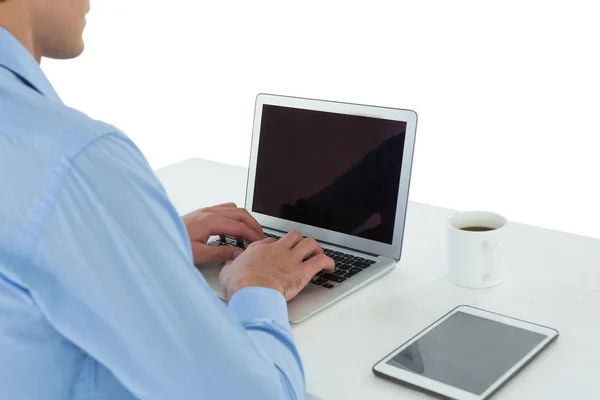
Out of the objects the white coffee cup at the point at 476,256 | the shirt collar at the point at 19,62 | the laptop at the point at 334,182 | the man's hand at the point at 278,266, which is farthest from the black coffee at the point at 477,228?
the shirt collar at the point at 19,62

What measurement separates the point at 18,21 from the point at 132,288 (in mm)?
318

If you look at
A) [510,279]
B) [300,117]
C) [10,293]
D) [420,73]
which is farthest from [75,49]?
[420,73]

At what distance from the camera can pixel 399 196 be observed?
4.58 ft

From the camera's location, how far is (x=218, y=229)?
1452 millimetres

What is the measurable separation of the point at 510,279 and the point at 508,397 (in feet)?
1.20

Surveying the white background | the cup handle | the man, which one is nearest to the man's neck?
the man

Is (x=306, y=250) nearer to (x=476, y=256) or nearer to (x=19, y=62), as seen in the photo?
(x=476, y=256)

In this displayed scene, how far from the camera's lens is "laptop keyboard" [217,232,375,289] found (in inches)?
52.7

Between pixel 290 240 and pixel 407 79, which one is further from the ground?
pixel 407 79

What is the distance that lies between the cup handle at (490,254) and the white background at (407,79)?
83.6 inches

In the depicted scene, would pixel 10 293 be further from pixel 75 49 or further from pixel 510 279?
pixel 510 279

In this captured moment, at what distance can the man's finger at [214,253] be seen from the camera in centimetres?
140

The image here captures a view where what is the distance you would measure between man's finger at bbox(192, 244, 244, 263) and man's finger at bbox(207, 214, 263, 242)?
0.04 meters

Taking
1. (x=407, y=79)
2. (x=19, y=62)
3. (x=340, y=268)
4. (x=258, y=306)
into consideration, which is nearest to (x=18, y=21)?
(x=19, y=62)
